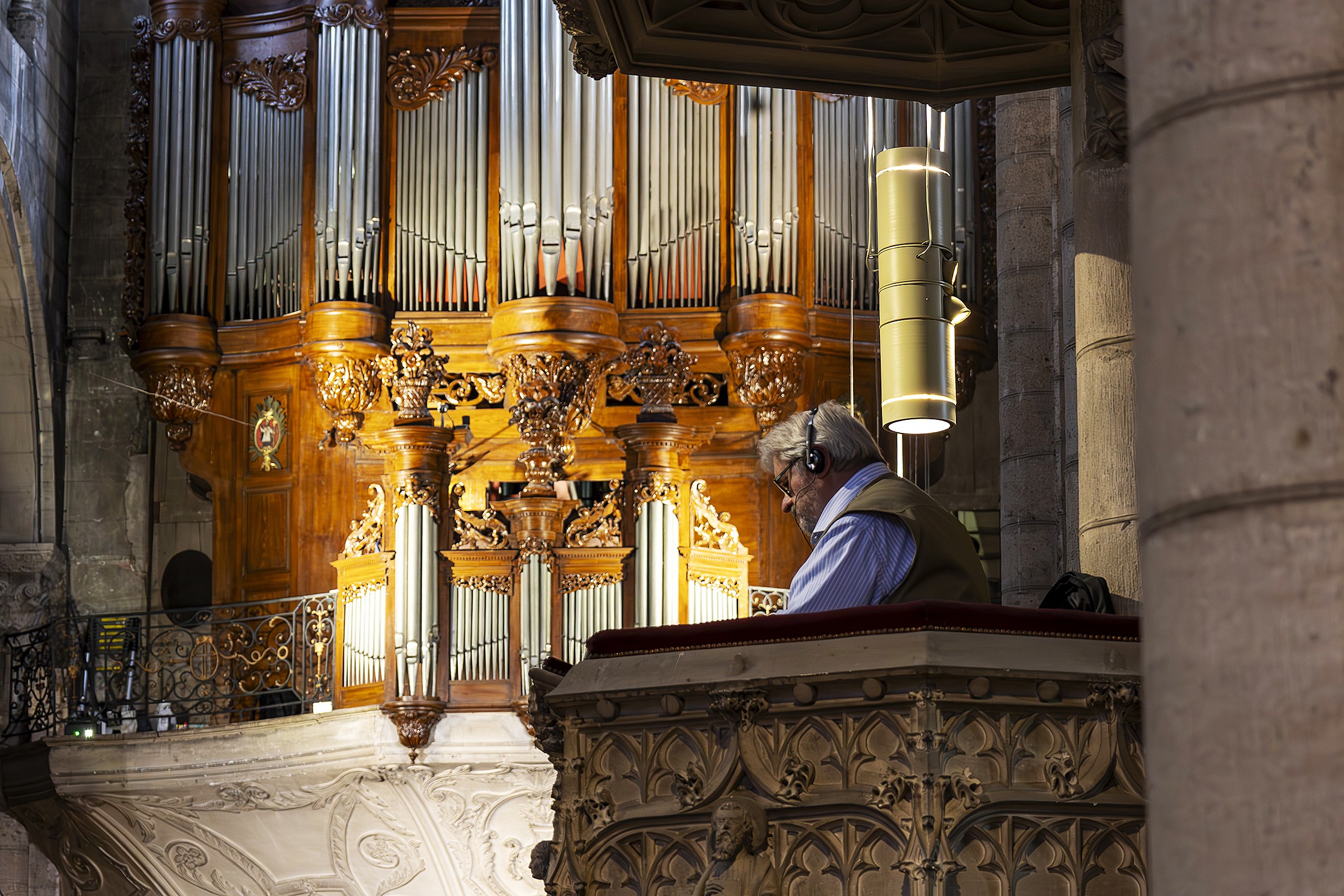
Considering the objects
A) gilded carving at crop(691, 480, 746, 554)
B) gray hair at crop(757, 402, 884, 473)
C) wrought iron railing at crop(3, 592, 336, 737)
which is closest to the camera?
gray hair at crop(757, 402, 884, 473)

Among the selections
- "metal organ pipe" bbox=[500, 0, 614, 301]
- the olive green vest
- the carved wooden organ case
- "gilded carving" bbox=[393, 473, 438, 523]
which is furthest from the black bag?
"metal organ pipe" bbox=[500, 0, 614, 301]

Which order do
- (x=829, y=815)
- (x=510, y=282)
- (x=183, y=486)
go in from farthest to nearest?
(x=183, y=486)
(x=510, y=282)
(x=829, y=815)

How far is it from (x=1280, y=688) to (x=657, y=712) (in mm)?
2182

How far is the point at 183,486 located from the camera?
44.5ft

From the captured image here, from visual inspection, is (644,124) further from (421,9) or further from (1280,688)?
(1280,688)

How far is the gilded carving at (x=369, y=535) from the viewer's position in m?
11.5

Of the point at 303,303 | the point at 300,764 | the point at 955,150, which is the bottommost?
the point at 300,764

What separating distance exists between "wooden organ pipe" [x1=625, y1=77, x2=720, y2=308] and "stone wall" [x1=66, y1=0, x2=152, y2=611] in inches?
149

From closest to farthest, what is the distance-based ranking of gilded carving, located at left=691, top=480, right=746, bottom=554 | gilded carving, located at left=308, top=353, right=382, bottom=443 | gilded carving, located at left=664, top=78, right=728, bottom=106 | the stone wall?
gilded carving, located at left=691, top=480, right=746, bottom=554 < gilded carving, located at left=308, top=353, right=382, bottom=443 < gilded carving, located at left=664, top=78, right=728, bottom=106 < the stone wall

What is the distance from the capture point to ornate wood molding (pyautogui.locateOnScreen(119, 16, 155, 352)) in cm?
1279

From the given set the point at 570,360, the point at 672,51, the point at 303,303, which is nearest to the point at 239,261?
the point at 303,303

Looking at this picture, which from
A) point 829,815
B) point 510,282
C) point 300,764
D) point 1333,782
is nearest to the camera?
point 1333,782

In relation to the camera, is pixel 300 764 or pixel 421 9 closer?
pixel 300 764

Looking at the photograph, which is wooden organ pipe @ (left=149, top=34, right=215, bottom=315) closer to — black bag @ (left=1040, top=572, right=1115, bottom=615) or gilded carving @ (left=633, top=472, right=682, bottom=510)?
gilded carving @ (left=633, top=472, right=682, bottom=510)
